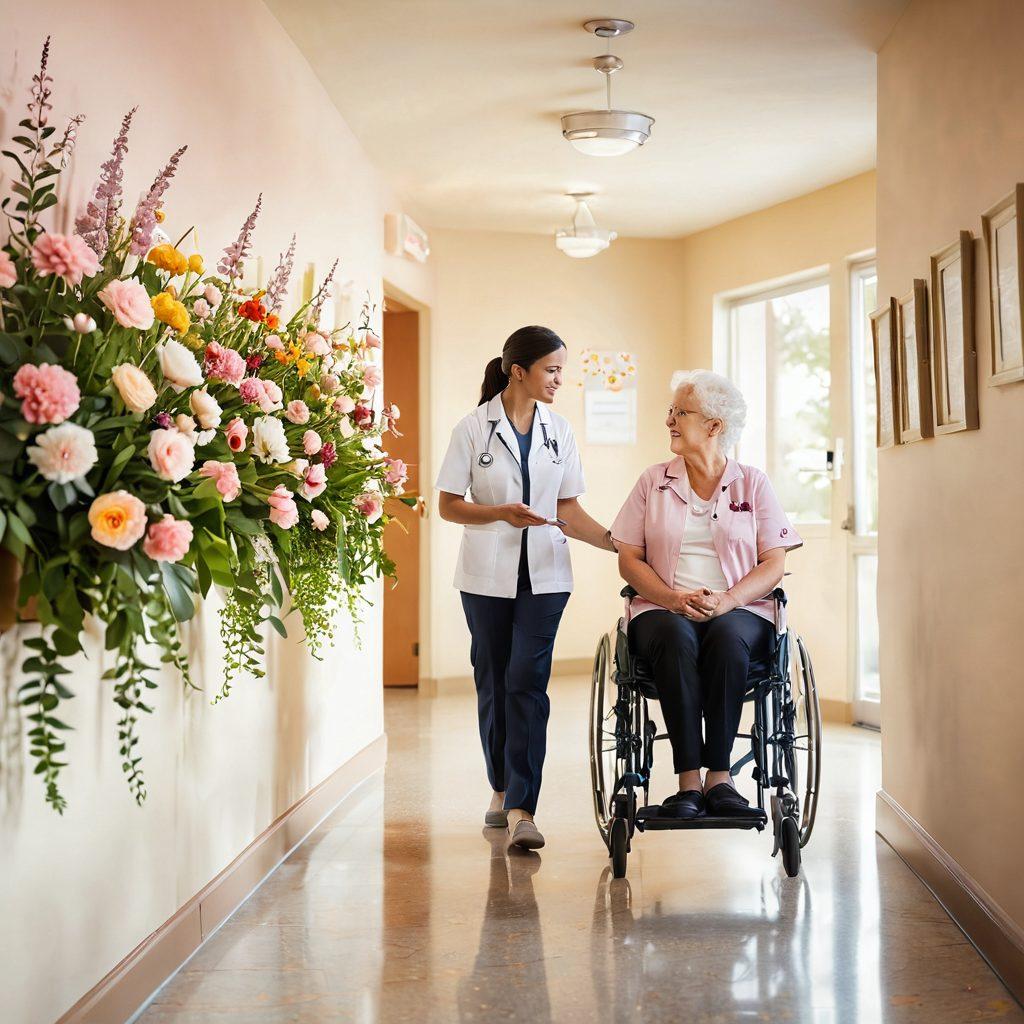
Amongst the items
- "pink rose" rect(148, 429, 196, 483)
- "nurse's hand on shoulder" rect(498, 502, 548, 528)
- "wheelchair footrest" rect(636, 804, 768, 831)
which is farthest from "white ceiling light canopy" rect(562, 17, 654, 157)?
"pink rose" rect(148, 429, 196, 483)

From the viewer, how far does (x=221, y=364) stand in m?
2.17

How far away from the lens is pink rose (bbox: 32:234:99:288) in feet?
5.64

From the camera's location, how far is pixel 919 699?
11.2 ft

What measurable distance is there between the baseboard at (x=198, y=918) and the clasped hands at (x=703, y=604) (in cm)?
128

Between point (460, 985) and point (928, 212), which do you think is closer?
point (460, 985)

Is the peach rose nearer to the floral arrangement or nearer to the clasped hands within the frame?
the floral arrangement

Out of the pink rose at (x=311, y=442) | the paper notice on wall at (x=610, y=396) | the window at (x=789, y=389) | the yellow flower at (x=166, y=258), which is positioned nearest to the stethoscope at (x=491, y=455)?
the pink rose at (x=311, y=442)

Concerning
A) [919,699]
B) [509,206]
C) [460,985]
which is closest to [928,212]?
[919,699]

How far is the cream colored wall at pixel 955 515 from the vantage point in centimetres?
266

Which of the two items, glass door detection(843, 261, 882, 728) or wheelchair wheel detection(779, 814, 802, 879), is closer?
wheelchair wheel detection(779, 814, 802, 879)

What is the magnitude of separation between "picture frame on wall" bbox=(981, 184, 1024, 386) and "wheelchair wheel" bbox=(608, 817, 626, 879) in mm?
1343

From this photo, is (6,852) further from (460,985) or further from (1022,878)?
(1022,878)

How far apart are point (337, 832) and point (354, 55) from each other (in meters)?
2.45

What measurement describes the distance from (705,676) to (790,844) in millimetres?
471
